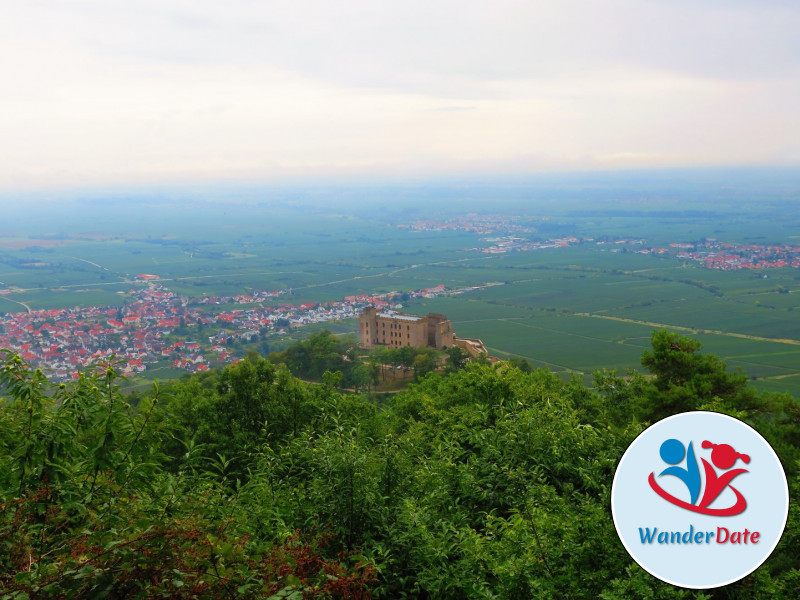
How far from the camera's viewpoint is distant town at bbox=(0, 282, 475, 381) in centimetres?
4216

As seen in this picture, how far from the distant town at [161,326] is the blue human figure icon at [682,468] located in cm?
3219

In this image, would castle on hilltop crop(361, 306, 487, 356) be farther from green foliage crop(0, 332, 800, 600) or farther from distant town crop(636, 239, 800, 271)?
distant town crop(636, 239, 800, 271)

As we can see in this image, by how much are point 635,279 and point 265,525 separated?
89950mm

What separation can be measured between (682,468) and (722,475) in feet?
0.66

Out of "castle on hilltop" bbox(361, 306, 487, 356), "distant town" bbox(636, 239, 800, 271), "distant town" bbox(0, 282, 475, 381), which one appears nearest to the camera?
"castle on hilltop" bbox(361, 306, 487, 356)

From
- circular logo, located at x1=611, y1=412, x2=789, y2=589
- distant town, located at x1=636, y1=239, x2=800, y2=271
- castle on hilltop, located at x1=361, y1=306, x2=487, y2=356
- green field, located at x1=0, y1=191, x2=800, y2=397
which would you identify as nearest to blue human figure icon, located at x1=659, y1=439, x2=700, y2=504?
circular logo, located at x1=611, y1=412, x2=789, y2=589

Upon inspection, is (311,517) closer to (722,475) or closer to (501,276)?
(722,475)

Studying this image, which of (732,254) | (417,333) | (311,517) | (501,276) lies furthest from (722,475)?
(732,254)

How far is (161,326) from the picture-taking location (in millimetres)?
57344

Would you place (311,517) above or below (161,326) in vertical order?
above

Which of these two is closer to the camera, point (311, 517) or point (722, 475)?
point (722, 475)

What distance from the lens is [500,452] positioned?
686cm

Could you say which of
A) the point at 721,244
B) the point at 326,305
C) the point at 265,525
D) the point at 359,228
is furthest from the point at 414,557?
the point at 359,228

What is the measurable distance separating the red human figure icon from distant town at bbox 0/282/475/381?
32.4 metres
